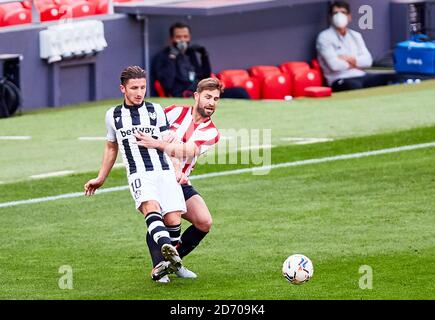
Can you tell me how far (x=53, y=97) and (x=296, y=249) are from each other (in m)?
11.6

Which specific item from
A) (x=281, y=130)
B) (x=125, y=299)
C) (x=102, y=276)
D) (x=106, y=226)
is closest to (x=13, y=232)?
(x=106, y=226)

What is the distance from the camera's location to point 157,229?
11375mm

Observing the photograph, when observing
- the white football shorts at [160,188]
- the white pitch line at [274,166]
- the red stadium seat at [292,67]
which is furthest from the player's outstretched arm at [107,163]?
the red stadium seat at [292,67]

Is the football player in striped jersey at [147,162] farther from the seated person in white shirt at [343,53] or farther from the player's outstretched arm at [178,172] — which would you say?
the seated person in white shirt at [343,53]

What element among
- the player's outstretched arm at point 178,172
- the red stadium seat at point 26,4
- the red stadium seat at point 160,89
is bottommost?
the red stadium seat at point 160,89

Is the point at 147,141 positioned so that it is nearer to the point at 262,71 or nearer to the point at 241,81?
the point at 241,81

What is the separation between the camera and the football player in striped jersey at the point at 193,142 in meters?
11.7

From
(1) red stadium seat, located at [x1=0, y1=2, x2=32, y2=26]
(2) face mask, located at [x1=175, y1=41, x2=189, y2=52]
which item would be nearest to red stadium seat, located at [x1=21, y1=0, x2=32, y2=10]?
(1) red stadium seat, located at [x1=0, y1=2, x2=32, y2=26]

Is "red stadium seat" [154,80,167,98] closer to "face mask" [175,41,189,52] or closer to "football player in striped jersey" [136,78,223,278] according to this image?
"face mask" [175,41,189,52]

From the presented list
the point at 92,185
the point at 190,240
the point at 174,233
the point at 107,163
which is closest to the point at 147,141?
the point at 107,163

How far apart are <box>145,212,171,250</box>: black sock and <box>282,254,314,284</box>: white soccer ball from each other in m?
0.97

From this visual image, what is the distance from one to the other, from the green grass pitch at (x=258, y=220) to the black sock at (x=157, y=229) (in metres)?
0.42

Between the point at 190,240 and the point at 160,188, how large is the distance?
0.63 metres

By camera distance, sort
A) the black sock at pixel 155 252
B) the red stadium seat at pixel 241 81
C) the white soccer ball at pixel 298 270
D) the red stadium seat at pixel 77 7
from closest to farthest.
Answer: the white soccer ball at pixel 298 270 < the black sock at pixel 155 252 < the red stadium seat at pixel 77 7 < the red stadium seat at pixel 241 81
